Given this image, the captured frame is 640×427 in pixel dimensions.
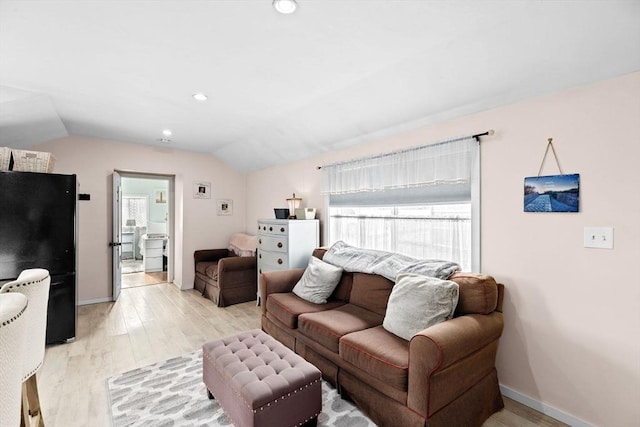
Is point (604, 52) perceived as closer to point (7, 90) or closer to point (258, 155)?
point (258, 155)

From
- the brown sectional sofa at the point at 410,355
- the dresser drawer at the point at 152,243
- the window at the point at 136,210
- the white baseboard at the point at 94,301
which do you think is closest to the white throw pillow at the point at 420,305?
the brown sectional sofa at the point at 410,355

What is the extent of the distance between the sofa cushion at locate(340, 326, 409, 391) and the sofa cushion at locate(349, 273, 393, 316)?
42 centimetres

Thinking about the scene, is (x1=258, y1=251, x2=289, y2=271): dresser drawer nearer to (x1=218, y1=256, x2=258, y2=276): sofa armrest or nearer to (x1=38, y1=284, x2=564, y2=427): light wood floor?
(x1=218, y1=256, x2=258, y2=276): sofa armrest

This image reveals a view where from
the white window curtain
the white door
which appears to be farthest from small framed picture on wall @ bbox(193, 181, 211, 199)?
the white window curtain

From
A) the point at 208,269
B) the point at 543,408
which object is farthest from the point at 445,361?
the point at 208,269

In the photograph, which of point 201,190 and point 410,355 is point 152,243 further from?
point 410,355

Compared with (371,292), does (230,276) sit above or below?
below

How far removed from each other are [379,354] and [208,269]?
140 inches

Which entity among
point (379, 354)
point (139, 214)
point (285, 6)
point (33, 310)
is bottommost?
point (379, 354)

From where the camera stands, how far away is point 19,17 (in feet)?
5.59

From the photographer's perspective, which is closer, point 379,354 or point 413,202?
point 379,354

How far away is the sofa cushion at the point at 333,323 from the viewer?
2.27 meters

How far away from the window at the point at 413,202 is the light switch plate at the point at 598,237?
2.28ft

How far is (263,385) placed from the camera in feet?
5.57
